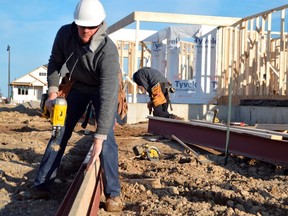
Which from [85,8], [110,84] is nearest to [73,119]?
[110,84]

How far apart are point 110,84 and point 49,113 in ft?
2.25

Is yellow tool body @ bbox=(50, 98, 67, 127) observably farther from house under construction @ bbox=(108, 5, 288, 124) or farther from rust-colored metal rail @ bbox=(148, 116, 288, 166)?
house under construction @ bbox=(108, 5, 288, 124)

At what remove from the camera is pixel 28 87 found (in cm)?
5716

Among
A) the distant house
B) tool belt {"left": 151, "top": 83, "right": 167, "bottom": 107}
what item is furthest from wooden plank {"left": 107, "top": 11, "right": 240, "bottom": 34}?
the distant house

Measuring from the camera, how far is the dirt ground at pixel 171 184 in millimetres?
3895

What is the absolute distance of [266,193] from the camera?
438 centimetres

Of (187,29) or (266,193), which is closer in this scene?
(266,193)

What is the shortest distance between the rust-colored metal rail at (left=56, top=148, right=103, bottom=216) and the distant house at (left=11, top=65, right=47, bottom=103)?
53.4 meters

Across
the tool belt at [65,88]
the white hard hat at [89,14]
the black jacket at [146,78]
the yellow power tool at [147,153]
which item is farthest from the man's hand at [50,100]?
the black jacket at [146,78]

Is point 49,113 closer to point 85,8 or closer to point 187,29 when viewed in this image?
point 85,8

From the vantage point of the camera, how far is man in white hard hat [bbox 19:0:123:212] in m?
3.57

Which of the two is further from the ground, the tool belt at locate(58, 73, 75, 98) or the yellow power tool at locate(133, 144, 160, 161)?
the tool belt at locate(58, 73, 75, 98)

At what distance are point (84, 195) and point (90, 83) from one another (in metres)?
1.31

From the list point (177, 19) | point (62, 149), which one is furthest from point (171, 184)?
point (177, 19)
